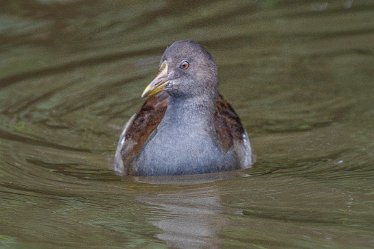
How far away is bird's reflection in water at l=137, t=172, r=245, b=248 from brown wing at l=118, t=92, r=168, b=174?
45cm

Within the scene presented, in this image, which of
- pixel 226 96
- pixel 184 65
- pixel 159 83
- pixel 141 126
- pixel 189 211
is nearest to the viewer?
pixel 189 211

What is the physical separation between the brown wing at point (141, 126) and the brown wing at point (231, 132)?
1.57 ft

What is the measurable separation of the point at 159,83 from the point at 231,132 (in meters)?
1.06

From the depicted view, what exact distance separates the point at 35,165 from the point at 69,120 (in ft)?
4.63

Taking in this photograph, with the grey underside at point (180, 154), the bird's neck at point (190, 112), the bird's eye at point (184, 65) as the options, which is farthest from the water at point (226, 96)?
the bird's eye at point (184, 65)

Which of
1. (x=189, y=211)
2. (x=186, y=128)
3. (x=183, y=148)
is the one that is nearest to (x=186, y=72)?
(x=186, y=128)

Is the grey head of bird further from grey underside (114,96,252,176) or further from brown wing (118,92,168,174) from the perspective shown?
→ brown wing (118,92,168,174)

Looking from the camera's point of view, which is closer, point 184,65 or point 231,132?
point 184,65

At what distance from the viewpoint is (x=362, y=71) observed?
1205 cm

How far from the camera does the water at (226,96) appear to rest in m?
8.16

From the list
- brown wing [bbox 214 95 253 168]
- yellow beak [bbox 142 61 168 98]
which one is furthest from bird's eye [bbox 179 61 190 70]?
brown wing [bbox 214 95 253 168]

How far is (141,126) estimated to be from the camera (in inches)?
407

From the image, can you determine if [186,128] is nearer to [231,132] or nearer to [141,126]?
[231,132]

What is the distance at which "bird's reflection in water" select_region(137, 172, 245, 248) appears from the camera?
792 cm
